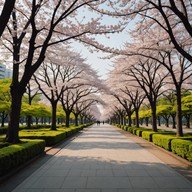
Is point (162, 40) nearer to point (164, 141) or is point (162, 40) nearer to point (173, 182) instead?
point (164, 141)

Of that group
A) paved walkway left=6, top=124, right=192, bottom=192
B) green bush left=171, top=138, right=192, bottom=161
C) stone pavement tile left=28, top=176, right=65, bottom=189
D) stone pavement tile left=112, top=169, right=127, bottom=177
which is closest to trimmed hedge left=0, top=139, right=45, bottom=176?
paved walkway left=6, top=124, right=192, bottom=192

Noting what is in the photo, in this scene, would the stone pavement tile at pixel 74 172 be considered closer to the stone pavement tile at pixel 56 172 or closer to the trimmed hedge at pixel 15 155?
the stone pavement tile at pixel 56 172

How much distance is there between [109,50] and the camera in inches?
570

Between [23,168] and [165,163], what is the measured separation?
248 inches

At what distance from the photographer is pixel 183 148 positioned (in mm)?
11922

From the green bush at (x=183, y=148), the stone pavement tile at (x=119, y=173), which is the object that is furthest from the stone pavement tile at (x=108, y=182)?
the green bush at (x=183, y=148)

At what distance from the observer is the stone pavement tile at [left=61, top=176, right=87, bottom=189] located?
761cm

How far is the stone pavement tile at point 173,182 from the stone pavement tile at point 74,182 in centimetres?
238

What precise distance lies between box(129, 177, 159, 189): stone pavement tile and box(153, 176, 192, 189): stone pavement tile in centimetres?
18

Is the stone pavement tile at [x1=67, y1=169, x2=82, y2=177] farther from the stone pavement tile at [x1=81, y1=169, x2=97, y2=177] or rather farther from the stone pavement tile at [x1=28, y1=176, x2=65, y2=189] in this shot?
the stone pavement tile at [x1=28, y1=176, x2=65, y2=189]

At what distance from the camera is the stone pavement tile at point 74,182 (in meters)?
7.61

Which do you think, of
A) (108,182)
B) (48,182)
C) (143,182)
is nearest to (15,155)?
(48,182)

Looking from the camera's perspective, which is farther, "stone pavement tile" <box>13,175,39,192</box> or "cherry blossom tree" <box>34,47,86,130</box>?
"cherry blossom tree" <box>34,47,86,130</box>

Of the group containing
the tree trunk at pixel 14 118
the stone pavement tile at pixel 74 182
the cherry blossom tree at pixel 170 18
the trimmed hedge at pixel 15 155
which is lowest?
the stone pavement tile at pixel 74 182
